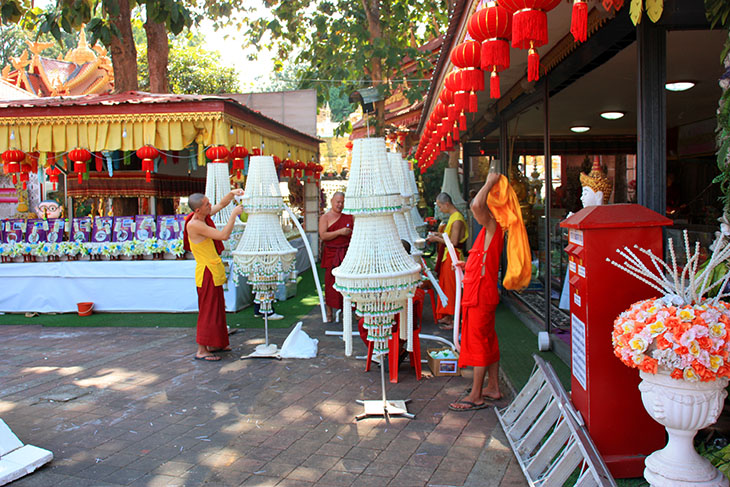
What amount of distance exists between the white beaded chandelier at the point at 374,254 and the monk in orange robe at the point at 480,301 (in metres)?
0.45

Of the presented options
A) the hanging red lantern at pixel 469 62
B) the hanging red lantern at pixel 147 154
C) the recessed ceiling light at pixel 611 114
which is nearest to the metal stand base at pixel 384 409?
the hanging red lantern at pixel 469 62

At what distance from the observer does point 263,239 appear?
6074mm

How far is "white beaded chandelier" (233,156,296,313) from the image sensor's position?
6.03 metres

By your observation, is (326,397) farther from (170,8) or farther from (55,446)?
(170,8)

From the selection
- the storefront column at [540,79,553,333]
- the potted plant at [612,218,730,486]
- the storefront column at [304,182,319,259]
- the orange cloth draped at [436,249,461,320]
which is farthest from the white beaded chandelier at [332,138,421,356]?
the storefront column at [304,182,319,259]

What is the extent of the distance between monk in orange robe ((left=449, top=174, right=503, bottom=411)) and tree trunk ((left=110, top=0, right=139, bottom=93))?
884 cm

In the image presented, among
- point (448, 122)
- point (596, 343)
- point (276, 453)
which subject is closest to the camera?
point (596, 343)

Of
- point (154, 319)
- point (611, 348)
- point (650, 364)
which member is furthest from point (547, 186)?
point (154, 319)

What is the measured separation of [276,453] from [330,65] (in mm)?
15032

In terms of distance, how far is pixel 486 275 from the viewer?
4316 millimetres

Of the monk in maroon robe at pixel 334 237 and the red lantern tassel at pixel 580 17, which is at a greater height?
the red lantern tassel at pixel 580 17

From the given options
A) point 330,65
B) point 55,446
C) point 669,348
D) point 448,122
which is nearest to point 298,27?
point 330,65

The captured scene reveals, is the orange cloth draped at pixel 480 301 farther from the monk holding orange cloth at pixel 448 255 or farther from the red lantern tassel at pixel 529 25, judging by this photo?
the monk holding orange cloth at pixel 448 255

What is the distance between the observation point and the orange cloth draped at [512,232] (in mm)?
4133
